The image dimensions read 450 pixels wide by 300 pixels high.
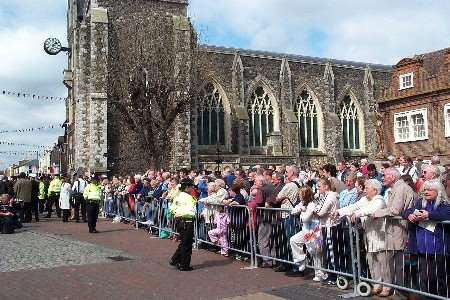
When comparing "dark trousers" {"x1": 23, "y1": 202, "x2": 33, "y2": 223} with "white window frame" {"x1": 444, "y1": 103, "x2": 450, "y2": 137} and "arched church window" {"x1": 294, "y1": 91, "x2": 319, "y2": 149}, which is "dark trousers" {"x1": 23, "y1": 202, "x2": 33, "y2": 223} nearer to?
"white window frame" {"x1": 444, "y1": 103, "x2": 450, "y2": 137}

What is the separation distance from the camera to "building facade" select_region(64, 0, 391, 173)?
27516 mm

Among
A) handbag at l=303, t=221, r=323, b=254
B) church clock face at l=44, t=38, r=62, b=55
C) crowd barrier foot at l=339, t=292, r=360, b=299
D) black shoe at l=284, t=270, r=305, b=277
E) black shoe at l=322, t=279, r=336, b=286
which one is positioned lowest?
black shoe at l=284, t=270, r=305, b=277

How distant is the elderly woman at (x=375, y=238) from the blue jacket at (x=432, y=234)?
486mm

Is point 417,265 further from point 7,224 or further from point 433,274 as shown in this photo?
point 7,224

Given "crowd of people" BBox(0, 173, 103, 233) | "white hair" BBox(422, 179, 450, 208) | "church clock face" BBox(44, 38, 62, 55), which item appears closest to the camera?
"white hair" BBox(422, 179, 450, 208)

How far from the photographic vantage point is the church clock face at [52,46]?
106 ft

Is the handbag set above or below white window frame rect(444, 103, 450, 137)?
below

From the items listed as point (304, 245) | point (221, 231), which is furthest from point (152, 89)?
point (304, 245)

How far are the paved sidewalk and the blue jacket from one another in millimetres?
1428

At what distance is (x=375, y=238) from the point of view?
23.0 ft

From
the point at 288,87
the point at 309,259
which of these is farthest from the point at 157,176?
the point at 288,87

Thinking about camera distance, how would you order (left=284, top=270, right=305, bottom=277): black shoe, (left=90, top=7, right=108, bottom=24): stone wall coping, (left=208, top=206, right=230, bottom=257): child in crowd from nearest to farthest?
(left=284, top=270, right=305, bottom=277): black shoe < (left=208, top=206, right=230, bottom=257): child in crowd < (left=90, top=7, right=108, bottom=24): stone wall coping

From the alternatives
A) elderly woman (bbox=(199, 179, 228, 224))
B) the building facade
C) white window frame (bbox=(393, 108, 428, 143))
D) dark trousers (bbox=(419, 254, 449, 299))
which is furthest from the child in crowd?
Answer: white window frame (bbox=(393, 108, 428, 143))

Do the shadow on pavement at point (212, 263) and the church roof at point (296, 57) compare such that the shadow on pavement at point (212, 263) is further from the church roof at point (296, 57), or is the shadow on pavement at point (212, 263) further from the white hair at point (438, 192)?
the church roof at point (296, 57)
